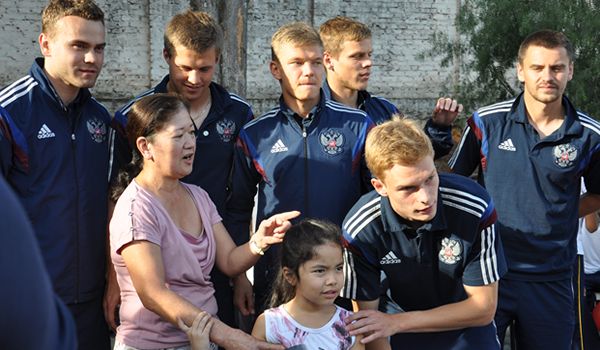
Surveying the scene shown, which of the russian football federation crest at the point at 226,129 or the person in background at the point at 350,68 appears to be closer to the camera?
the russian football federation crest at the point at 226,129

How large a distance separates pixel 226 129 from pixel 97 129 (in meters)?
0.71

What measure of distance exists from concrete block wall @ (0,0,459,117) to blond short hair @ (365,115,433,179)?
13270 millimetres

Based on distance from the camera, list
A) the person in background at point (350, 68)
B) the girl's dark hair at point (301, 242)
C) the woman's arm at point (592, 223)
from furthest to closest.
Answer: the woman's arm at point (592, 223), the person in background at point (350, 68), the girl's dark hair at point (301, 242)

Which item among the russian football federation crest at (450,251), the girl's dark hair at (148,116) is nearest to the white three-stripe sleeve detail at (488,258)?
the russian football federation crest at (450,251)

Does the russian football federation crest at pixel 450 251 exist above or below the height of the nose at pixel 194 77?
below

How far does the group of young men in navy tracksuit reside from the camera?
12.4ft

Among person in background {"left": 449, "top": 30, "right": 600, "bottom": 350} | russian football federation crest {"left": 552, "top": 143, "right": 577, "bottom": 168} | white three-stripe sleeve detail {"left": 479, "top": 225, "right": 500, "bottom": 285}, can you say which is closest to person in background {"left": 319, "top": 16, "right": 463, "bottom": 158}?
person in background {"left": 449, "top": 30, "right": 600, "bottom": 350}

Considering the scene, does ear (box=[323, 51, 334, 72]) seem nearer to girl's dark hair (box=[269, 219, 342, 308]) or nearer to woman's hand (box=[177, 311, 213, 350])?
girl's dark hair (box=[269, 219, 342, 308])

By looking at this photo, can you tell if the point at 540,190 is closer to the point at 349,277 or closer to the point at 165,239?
the point at 349,277

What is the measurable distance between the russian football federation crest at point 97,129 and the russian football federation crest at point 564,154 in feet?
8.23

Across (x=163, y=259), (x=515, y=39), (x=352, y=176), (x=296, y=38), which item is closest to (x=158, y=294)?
(x=163, y=259)

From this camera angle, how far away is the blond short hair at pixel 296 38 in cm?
453

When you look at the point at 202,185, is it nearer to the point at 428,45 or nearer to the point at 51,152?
the point at 51,152

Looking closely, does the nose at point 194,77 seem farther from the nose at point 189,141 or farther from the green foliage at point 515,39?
the green foliage at point 515,39
